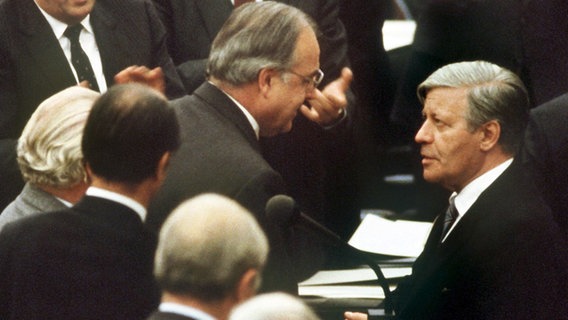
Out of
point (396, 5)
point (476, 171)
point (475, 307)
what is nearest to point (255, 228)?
point (475, 307)

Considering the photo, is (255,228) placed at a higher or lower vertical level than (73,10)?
higher

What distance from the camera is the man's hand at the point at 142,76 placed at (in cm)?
480

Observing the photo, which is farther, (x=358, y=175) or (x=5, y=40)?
(x=358, y=175)

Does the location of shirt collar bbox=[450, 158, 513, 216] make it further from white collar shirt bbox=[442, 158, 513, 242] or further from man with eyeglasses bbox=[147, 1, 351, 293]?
man with eyeglasses bbox=[147, 1, 351, 293]

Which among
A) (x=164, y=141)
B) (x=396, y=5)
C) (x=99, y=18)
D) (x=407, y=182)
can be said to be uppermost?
(x=164, y=141)

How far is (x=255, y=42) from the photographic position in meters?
4.45

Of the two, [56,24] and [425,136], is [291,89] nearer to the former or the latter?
[425,136]

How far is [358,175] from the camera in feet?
21.5

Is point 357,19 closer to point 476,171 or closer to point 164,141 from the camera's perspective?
point 476,171

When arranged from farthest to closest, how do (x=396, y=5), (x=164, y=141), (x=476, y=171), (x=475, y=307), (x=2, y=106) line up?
(x=396, y=5) → (x=2, y=106) → (x=476, y=171) → (x=475, y=307) → (x=164, y=141)

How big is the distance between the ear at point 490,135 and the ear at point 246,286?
68.9 inches

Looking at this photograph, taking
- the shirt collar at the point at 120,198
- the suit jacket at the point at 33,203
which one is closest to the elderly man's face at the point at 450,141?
the suit jacket at the point at 33,203

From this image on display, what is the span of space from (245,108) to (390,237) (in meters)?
0.81

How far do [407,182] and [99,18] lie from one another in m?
2.64
